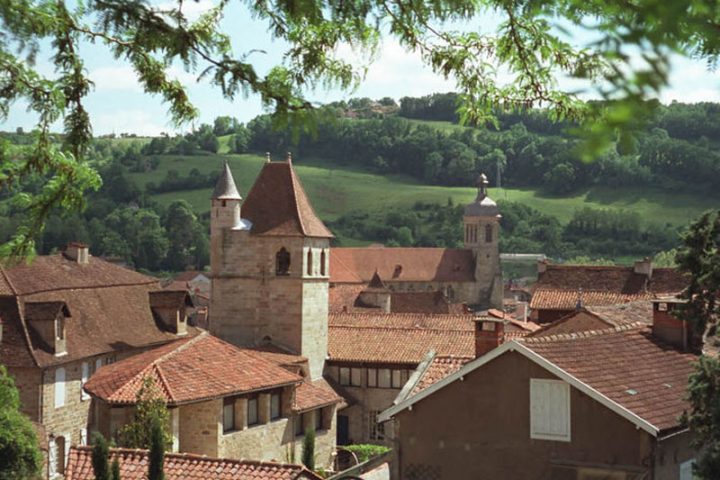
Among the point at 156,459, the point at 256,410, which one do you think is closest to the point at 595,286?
the point at 256,410

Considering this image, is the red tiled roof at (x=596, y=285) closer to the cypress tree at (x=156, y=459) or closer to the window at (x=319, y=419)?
the window at (x=319, y=419)

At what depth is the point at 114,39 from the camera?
7.62m

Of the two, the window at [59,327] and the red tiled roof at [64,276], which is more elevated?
the red tiled roof at [64,276]

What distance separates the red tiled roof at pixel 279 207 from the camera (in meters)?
46.8

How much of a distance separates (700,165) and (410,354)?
110573mm

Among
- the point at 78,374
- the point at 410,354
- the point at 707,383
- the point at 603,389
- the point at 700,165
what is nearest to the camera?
the point at 707,383

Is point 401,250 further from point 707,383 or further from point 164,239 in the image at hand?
point 707,383

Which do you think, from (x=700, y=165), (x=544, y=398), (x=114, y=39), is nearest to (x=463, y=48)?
(x=114, y=39)

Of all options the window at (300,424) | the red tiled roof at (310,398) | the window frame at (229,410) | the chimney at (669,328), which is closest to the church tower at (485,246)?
the red tiled roof at (310,398)

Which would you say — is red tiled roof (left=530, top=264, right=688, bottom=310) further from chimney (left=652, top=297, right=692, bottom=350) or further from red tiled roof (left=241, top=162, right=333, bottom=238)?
chimney (left=652, top=297, right=692, bottom=350)

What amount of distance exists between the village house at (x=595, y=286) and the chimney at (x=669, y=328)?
73.2ft

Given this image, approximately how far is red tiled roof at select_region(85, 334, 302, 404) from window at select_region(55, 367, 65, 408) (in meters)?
1.17

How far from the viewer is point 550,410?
61.6ft

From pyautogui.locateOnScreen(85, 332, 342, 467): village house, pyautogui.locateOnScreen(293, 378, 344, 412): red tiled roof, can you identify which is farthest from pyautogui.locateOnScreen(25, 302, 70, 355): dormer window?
pyautogui.locateOnScreen(293, 378, 344, 412): red tiled roof
